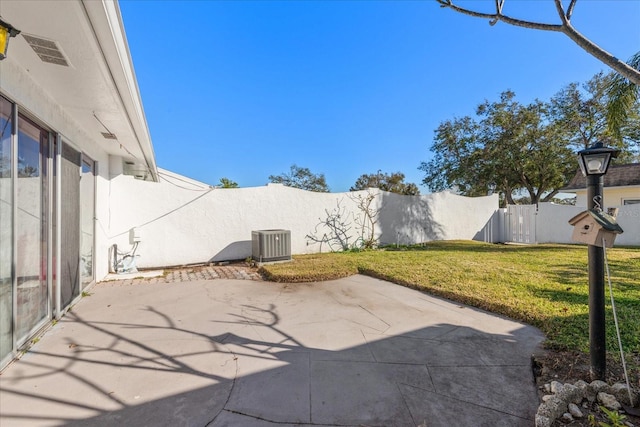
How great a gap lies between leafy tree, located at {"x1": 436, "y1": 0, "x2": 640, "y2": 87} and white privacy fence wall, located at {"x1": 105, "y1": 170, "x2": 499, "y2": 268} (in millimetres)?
6913

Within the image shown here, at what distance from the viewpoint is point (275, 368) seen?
2500mm

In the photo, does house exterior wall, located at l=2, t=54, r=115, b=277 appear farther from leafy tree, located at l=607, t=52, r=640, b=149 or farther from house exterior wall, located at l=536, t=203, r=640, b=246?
house exterior wall, located at l=536, t=203, r=640, b=246

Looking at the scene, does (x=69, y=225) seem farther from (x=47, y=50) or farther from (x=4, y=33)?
(x=4, y=33)

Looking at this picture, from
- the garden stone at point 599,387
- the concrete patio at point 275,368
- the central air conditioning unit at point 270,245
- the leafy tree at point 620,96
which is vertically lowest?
the concrete patio at point 275,368

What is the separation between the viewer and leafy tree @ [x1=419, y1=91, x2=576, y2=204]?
480 inches

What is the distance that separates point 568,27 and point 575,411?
9.47 feet

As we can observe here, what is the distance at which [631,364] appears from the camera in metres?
2.45

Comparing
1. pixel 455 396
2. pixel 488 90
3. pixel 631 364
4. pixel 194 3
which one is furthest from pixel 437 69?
pixel 455 396

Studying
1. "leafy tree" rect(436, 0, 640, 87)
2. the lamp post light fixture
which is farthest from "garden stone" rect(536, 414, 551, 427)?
the lamp post light fixture

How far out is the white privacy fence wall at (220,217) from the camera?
22.7ft

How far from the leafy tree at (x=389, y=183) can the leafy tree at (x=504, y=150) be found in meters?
13.9

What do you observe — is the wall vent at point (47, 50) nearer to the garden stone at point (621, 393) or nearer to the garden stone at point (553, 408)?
the garden stone at point (553, 408)

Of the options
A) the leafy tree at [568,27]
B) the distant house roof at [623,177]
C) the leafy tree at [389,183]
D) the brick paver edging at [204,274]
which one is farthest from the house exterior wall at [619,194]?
the brick paver edging at [204,274]

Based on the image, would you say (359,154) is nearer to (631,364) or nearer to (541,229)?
(541,229)
